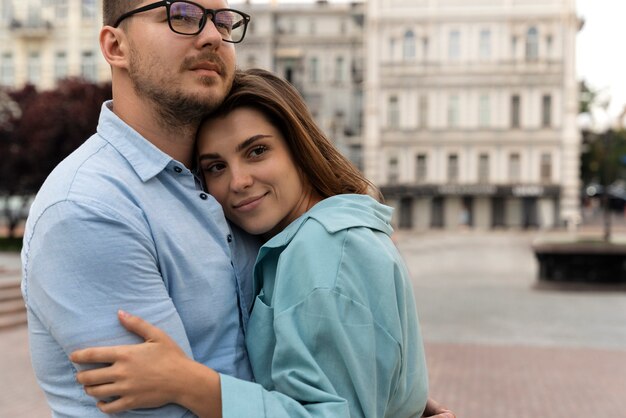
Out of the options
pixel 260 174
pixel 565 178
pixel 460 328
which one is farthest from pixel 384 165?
pixel 260 174

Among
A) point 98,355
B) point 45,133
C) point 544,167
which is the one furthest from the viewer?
point 544,167

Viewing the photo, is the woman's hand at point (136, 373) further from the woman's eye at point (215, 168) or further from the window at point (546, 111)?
the window at point (546, 111)

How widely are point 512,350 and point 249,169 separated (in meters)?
9.39

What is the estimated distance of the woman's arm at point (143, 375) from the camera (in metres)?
1.46

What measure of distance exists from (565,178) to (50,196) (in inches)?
1845

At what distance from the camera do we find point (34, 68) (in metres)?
41.6

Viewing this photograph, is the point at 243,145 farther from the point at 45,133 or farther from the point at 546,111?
the point at 546,111

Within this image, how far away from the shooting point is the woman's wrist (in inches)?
59.5

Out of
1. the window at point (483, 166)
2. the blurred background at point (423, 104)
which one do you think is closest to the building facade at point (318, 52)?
the blurred background at point (423, 104)

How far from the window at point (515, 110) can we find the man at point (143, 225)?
4640 cm

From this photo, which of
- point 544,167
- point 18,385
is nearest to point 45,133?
point 18,385

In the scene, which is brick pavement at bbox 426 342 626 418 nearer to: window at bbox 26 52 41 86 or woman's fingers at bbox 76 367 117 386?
woman's fingers at bbox 76 367 117 386

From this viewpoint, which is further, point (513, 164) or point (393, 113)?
point (393, 113)

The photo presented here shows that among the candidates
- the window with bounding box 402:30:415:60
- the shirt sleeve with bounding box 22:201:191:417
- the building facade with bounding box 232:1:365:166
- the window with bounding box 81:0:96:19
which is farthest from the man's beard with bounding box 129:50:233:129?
the building facade with bounding box 232:1:365:166
